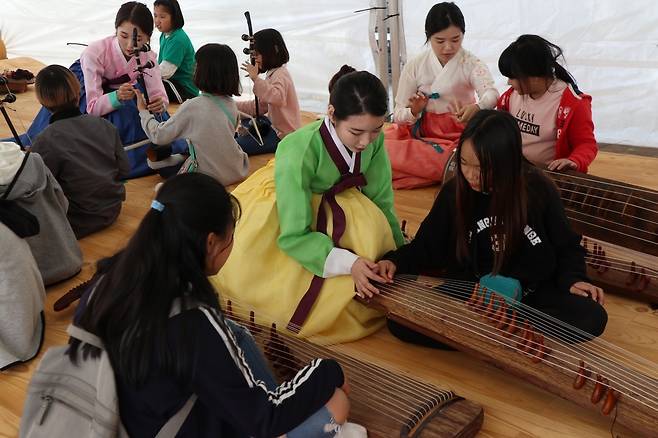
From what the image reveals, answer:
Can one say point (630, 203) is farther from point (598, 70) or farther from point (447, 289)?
point (598, 70)

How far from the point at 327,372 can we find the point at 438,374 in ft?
2.20

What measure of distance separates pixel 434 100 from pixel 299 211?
5.42ft

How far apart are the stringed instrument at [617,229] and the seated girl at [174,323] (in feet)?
5.08

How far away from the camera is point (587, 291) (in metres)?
2.12

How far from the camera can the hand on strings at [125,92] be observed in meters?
3.84

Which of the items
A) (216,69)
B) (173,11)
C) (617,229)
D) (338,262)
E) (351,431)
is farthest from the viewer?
(173,11)

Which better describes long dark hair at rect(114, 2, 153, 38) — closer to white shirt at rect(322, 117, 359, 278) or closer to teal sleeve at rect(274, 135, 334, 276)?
teal sleeve at rect(274, 135, 334, 276)

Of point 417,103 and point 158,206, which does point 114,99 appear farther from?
point 158,206

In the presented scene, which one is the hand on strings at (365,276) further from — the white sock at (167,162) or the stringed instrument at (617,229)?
the white sock at (167,162)

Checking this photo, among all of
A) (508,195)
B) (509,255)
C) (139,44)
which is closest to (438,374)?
(509,255)

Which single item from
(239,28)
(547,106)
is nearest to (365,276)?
(547,106)

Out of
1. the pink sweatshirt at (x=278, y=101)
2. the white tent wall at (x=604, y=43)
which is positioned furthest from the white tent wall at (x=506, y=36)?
the pink sweatshirt at (x=278, y=101)

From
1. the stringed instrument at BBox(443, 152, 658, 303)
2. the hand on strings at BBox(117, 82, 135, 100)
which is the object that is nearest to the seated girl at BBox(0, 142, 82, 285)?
the hand on strings at BBox(117, 82, 135, 100)

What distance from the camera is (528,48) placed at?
8.93ft
